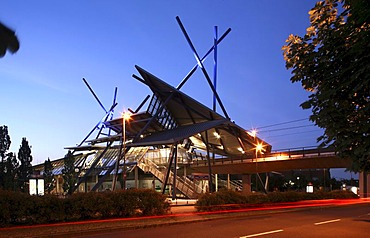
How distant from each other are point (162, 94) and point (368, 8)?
45843 millimetres

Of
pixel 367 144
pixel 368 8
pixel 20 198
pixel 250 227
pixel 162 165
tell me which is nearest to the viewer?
pixel 368 8

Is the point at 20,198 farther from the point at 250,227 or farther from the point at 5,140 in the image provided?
the point at 5,140

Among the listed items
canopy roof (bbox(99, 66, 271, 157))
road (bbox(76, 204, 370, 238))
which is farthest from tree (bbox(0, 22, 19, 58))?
canopy roof (bbox(99, 66, 271, 157))

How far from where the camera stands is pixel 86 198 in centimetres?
1892

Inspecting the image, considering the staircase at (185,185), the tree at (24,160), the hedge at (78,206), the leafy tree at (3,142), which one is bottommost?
the staircase at (185,185)

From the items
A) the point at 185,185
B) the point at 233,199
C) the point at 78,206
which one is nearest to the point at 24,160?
the point at 185,185

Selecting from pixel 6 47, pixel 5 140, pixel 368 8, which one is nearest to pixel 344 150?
pixel 368 8

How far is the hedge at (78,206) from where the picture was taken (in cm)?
1625

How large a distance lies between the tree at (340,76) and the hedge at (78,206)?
1345 cm

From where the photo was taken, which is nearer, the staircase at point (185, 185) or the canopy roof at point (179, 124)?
the canopy roof at point (179, 124)

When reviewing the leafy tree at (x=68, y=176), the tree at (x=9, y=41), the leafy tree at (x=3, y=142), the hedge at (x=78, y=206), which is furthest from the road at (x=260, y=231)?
the leafy tree at (x=68, y=176)

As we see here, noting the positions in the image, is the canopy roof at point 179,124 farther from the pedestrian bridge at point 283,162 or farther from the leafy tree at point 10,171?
the leafy tree at point 10,171

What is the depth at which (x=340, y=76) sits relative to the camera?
20.3ft

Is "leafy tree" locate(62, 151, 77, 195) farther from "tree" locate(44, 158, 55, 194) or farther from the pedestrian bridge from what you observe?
the pedestrian bridge
